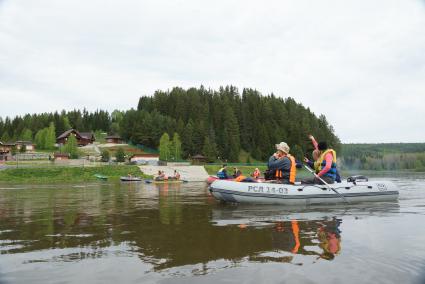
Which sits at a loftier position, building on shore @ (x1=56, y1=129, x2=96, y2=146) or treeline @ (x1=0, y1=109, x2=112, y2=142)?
treeline @ (x1=0, y1=109, x2=112, y2=142)

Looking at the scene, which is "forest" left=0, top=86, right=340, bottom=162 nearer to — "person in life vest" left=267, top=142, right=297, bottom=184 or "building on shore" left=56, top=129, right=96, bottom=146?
"building on shore" left=56, top=129, right=96, bottom=146

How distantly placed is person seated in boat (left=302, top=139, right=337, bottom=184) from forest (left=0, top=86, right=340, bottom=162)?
84933 millimetres

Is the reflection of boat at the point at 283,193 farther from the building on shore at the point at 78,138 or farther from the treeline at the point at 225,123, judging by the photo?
the building on shore at the point at 78,138

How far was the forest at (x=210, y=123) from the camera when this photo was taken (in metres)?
110

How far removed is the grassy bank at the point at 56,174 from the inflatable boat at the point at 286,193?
35852 mm

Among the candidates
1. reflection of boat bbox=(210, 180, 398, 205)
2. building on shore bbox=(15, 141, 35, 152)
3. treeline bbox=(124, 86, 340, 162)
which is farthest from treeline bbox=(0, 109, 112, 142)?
reflection of boat bbox=(210, 180, 398, 205)

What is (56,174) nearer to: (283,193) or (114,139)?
(283,193)

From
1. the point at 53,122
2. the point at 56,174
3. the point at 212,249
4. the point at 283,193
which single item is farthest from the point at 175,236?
the point at 53,122

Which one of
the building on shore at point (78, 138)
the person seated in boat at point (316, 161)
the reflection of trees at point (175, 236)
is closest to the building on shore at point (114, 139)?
the building on shore at point (78, 138)

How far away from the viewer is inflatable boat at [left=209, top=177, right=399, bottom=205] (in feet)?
45.3

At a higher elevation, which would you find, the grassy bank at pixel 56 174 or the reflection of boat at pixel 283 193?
the reflection of boat at pixel 283 193

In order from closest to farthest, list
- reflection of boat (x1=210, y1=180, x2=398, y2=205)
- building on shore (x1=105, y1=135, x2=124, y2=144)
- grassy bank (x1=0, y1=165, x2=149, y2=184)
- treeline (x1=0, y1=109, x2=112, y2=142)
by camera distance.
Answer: reflection of boat (x1=210, y1=180, x2=398, y2=205)
grassy bank (x1=0, y1=165, x2=149, y2=184)
building on shore (x1=105, y1=135, x2=124, y2=144)
treeline (x1=0, y1=109, x2=112, y2=142)

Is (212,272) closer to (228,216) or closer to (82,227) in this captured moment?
(82,227)

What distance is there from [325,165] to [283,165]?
1875 millimetres
